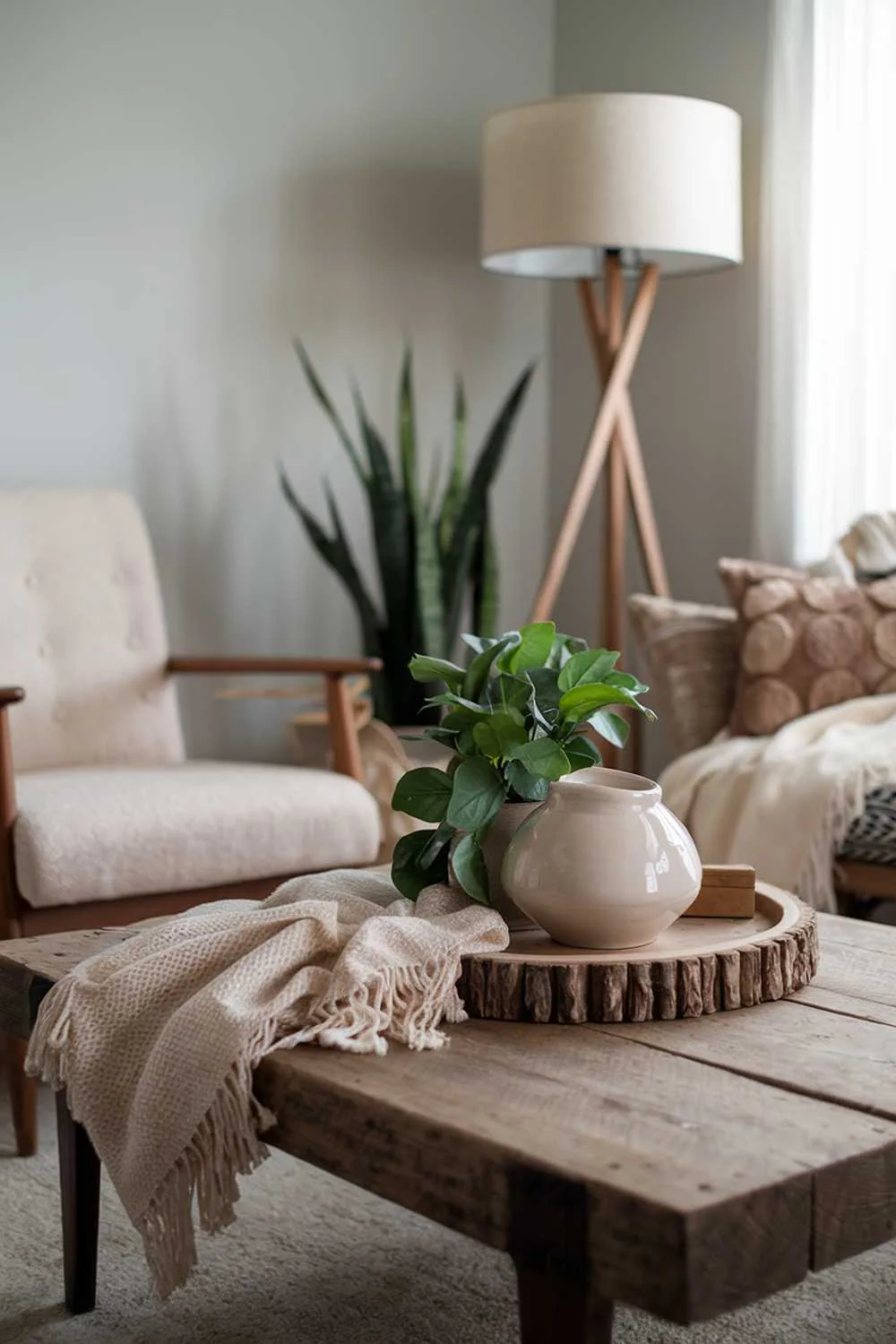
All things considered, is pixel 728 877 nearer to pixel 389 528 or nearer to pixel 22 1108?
pixel 22 1108

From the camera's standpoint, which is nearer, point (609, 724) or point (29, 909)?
point (609, 724)

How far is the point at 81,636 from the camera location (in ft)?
8.79

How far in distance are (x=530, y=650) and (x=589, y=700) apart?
9 centimetres

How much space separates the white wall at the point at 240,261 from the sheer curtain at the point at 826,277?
78 cm

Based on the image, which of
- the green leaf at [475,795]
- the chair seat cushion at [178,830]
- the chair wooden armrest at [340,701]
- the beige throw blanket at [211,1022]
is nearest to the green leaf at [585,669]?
the green leaf at [475,795]

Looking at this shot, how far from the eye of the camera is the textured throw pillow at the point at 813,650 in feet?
8.99

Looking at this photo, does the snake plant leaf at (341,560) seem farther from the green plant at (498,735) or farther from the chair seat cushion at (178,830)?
the green plant at (498,735)

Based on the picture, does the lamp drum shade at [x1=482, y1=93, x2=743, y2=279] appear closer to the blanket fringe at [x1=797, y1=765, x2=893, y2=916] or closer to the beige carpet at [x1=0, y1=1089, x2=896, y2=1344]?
the blanket fringe at [x1=797, y1=765, x2=893, y2=916]

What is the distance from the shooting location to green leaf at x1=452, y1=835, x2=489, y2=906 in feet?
4.46

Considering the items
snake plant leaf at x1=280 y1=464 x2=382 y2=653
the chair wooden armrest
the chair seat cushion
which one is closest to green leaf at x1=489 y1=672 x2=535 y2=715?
the chair seat cushion

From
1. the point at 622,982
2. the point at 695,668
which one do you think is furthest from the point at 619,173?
the point at 622,982

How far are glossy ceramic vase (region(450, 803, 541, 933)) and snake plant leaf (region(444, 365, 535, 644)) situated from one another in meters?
1.87

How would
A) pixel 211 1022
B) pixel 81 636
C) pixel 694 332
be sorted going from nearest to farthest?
pixel 211 1022, pixel 81 636, pixel 694 332

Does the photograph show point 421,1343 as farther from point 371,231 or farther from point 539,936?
point 371,231
